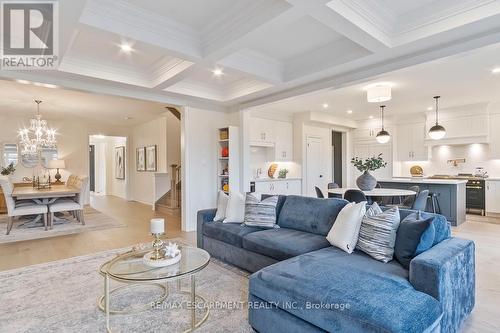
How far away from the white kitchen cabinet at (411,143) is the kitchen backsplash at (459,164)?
0.40 meters

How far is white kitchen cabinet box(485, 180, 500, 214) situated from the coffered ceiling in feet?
17.2

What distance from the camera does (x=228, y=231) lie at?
3.36 m

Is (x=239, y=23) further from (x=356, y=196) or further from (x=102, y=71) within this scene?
(x=356, y=196)

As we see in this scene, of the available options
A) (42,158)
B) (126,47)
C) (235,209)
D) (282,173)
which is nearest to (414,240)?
(235,209)

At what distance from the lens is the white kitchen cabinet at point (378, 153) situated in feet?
26.8

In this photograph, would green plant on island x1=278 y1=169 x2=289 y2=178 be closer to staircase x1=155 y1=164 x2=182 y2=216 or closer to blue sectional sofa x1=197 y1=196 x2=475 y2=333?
staircase x1=155 y1=164 x2=182 y2=216

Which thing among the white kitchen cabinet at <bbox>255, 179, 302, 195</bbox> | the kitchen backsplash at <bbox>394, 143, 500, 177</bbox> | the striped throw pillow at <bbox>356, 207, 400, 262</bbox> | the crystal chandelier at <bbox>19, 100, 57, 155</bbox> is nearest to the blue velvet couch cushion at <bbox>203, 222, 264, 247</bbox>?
the striped throw pillow at <bbox>356, 207, 400, 262</bbox>

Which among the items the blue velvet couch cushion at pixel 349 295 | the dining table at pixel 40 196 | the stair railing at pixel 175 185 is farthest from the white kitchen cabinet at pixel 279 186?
the blue velvet couch cushion at pixel 349 295

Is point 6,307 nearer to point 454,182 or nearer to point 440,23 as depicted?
Answer: point 440,23

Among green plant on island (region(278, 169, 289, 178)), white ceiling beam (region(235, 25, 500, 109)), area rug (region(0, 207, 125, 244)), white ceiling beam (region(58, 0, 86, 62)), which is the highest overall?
white ceiling beam (region(58, 0, 86, 62))

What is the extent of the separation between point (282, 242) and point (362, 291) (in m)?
1.17

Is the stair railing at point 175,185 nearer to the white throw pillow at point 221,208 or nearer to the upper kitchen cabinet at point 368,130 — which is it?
the white throw pillow at point 221,208

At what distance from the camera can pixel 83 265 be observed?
3.42 meters

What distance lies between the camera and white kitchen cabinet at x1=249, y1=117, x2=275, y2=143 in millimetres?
6685
